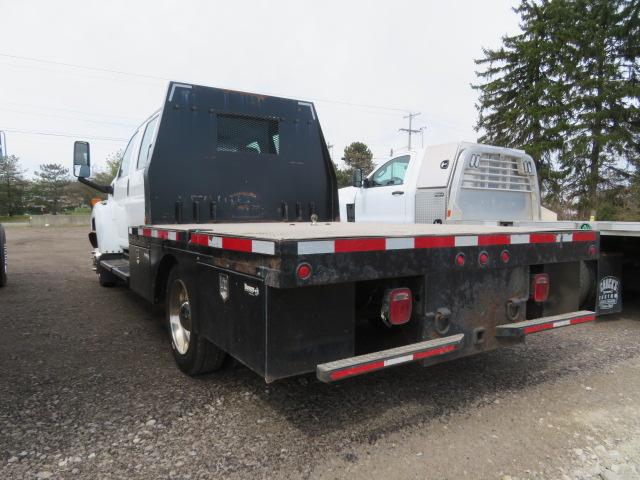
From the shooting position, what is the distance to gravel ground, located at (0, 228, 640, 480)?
251 cm

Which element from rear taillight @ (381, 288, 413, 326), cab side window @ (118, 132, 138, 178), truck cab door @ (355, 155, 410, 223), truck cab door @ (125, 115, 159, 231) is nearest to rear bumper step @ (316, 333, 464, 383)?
rear taillight @ (381, 288, 413, 326)

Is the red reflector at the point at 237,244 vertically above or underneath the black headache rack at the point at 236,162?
underneath

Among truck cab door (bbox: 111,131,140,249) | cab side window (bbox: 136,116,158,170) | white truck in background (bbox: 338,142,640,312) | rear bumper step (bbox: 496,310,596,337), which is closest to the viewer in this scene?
rear bumper step (bbox: 496,310,596,337)

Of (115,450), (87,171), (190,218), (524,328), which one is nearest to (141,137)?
(87,171)

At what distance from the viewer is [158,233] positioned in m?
3.92

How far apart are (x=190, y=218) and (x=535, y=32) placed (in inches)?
971

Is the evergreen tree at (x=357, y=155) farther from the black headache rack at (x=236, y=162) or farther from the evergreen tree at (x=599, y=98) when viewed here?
the black headache rack at (x=236, y=162)

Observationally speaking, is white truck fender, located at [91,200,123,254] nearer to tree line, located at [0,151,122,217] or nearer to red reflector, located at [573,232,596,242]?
red reflector, located at [573,232,596,242]

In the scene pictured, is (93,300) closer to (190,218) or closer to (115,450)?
(190,218)

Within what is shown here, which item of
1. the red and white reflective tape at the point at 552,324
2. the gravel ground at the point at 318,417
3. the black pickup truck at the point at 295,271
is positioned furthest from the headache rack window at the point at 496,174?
the red and white reflective tape at the point at 552,324

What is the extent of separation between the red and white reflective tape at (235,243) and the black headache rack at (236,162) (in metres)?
1.77

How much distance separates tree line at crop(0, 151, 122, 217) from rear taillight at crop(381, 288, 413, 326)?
168 ft

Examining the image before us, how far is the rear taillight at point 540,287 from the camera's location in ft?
11.2

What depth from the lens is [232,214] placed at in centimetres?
509
